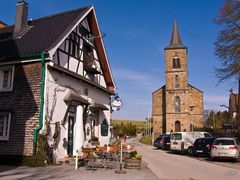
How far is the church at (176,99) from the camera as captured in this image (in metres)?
67.1

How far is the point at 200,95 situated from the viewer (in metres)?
70.2

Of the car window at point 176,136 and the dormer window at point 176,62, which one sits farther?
the dormer window at point 176,62

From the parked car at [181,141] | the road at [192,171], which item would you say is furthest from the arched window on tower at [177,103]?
the road at [192,171]

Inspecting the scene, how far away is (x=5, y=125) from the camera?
1509 cm

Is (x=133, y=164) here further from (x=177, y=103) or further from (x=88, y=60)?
(x=177, y=103)

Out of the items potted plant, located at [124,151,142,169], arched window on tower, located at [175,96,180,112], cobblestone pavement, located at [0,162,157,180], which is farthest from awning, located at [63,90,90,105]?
arched window on tower, located at [175,96,180,112]

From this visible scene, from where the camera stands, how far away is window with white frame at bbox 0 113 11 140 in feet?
48.9

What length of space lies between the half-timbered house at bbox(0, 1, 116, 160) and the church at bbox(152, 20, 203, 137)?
161 ft

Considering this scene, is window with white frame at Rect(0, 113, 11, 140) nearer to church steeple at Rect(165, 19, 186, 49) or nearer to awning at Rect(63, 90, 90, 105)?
awning at Rect(63, 90, 90, 105)

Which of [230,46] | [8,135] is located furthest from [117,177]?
[230,46]

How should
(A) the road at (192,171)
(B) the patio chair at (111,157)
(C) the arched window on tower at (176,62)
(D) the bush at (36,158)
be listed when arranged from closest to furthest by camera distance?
(A) the road at (192,171), (D) the bush at (36,158), (B) the patio chair at (111,157), (C) the arched window on tower at (176,62)

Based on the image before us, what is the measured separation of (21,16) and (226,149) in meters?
14.5

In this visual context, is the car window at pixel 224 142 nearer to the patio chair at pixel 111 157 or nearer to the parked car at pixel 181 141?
the parked car at pixel 181 141

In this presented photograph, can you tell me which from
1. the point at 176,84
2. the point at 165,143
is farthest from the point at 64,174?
the point at 176,84
